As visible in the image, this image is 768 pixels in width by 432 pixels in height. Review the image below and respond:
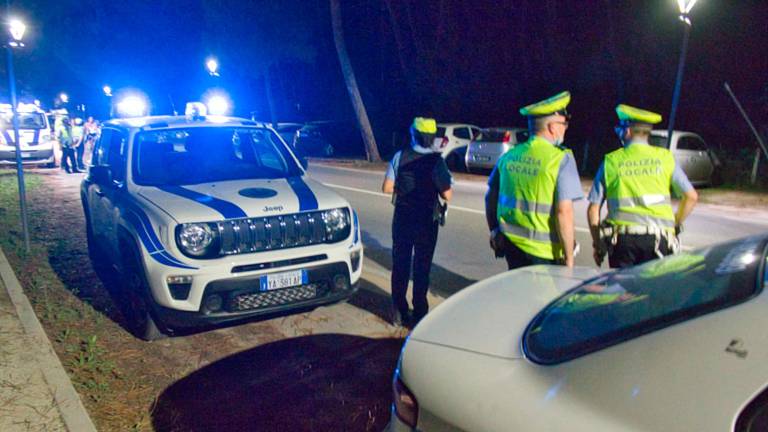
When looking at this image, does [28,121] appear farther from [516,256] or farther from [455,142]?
[516,256]

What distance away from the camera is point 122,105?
84.2 ft

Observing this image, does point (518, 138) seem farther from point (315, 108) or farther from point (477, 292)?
point (315, 108)

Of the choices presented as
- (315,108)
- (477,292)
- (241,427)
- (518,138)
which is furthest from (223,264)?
(315,108)

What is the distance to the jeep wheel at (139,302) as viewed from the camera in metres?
4.43

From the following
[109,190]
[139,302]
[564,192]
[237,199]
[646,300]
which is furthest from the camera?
[109,190]

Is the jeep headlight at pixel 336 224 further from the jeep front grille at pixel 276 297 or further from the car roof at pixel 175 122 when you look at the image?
the car roof at pixel 175 122

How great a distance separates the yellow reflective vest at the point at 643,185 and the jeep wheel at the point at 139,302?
325cm

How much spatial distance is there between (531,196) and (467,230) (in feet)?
18.3

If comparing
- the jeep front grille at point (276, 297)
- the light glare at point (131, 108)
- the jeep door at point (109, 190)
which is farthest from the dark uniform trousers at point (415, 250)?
the light glare at point (131, 108)

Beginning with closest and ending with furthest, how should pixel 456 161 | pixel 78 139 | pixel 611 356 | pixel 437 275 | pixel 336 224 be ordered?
pixel 611 356 → pixel 336 224 → pixel 437 275 → pixel 78 139 → pixel 456 161

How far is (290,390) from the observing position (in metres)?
3.89

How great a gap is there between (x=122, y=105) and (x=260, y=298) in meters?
24.1

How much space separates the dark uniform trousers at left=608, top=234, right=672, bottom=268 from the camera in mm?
3844

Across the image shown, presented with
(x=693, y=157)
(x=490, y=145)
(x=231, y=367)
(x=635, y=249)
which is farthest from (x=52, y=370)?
(x=693, y=157)
